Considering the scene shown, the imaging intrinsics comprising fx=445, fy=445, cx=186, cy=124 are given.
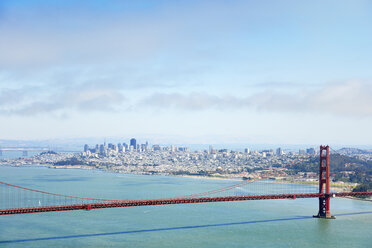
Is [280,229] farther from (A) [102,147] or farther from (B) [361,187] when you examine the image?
(A) [102,147]

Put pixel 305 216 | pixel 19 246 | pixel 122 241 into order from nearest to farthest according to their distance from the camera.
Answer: pixel 19 246, pixel 122 241, pixel 305 216

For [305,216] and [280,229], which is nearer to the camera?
[280,229]

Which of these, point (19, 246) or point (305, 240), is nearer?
point (19, 246)

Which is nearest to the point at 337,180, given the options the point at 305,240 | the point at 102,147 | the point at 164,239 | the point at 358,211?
the point at 358,211

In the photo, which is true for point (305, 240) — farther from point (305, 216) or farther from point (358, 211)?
point (358, 211)

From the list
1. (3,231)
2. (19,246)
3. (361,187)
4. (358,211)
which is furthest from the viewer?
(361,187)

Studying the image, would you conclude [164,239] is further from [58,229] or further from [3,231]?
[3,231]

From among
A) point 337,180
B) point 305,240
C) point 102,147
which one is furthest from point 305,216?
point 102,147

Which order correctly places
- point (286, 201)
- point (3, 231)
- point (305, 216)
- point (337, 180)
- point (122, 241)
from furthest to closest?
point (337, 180) → point (286, 201) → point (305, 216) → point (3, 231) → point (122, 241)

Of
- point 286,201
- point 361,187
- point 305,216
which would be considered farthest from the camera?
point 361,187
